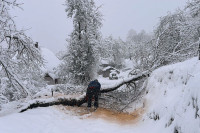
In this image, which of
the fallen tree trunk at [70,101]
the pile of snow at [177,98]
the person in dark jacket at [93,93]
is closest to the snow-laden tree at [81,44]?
the fallen tree trunk at [70,101]

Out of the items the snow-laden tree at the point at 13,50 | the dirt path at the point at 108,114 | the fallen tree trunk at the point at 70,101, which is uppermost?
the snow-laden tree at the point at 13,50

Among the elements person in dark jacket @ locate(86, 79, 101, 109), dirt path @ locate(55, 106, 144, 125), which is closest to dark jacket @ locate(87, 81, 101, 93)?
person in dark jacket @ locate(86, 79, 101, 109)

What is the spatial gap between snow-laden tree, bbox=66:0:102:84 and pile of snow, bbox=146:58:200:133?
10.8 m

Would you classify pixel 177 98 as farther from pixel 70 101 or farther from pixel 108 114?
pixel 70 101

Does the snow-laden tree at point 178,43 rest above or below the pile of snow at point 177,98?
above

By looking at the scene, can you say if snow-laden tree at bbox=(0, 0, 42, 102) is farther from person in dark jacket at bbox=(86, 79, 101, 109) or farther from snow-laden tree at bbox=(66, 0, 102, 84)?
snow-laden tree at bbox=(66, 0, 102, 84)

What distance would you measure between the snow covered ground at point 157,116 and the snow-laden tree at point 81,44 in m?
9.61

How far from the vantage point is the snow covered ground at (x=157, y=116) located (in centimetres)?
430

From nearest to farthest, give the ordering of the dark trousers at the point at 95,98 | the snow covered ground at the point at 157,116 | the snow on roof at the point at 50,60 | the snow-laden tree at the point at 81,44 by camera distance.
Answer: the snow covered ground at the point at 157,116 < the dark trousers at the point at 95,98 < the snow-laden tree at the point at 81,44 < the snow on roof at the point at 50,60

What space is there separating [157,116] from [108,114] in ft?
8.70

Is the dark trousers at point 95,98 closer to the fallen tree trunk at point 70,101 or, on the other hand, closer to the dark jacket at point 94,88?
the dark jacket at point 94,88

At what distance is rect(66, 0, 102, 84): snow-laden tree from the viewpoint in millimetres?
17984

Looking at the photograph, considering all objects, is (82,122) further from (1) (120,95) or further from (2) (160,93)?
(1) (120,95)

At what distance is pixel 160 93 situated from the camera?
6746 millimetres
